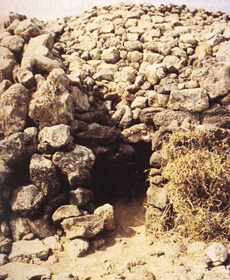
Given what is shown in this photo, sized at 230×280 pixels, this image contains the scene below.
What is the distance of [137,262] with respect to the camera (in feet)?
11.5

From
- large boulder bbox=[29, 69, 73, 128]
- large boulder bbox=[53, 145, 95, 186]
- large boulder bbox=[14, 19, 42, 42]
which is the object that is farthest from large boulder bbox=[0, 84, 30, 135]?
large boulder bbox=[14, 19, 42, 42]

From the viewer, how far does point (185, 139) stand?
172 inches

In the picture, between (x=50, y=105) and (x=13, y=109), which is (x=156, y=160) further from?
(x=13, y=109)

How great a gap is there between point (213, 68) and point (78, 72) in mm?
2403

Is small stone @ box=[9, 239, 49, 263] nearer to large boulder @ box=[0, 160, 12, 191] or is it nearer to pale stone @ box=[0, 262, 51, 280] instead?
pale stone @ box=[0, 262, 51, 280]

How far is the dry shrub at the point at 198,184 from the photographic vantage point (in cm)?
386

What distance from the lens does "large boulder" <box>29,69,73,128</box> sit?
4.45 meters

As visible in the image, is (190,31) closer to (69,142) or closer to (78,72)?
(78,72)

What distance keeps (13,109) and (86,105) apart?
1.27 m

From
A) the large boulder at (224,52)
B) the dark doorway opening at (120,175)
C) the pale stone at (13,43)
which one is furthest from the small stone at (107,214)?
the pale stone at (13,43)

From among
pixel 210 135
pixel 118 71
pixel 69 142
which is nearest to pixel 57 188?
pixel 69 142

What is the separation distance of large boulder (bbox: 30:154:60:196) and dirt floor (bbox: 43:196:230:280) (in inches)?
35.4

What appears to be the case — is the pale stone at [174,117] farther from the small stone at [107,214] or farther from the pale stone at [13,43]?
the pale stone at [13,43]

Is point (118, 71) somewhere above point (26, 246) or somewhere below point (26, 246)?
above
